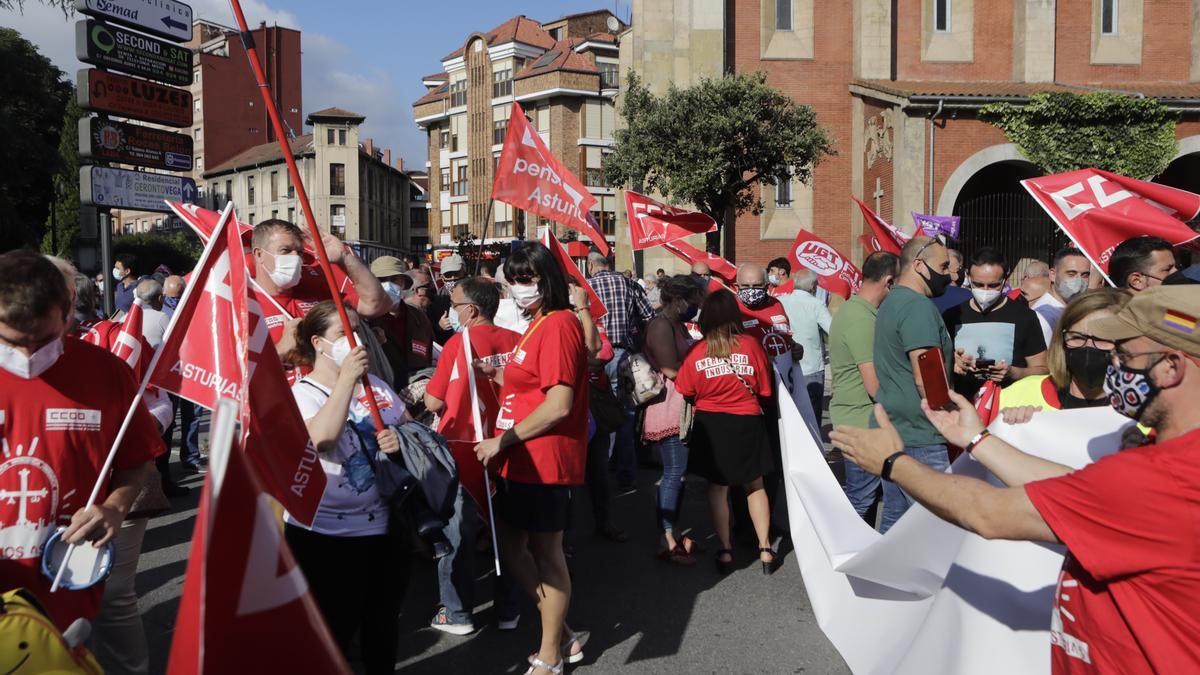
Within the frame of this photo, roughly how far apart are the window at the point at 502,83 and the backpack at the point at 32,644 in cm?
6706

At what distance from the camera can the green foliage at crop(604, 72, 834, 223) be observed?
24656 millimetres

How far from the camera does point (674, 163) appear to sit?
24922mm

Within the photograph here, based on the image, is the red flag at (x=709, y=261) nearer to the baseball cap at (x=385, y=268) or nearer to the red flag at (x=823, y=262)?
the red flag at (x=823, y=262)

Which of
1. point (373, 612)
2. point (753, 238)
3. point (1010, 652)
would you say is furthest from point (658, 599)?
point (753, 238)

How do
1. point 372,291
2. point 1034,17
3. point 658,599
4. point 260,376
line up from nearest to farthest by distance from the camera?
point 260,376
point 372,291
point 658,599
point 1034,17

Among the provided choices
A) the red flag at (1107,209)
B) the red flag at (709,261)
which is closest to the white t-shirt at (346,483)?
the red flag at (1107,209)

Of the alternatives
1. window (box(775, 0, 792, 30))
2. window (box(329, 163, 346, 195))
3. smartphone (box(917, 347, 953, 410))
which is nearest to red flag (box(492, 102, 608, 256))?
smartphone (box(917, 347, 953, 410))

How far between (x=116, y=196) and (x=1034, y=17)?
26.1m

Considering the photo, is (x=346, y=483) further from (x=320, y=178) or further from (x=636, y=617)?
(x=320, y=178)

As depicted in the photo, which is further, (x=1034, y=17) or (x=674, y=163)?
(x=1034, y=17)

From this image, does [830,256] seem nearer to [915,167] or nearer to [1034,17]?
[915,167]

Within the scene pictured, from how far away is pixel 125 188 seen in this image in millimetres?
14367

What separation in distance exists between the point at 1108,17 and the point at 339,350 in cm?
3267

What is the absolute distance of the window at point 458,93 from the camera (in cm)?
7212
